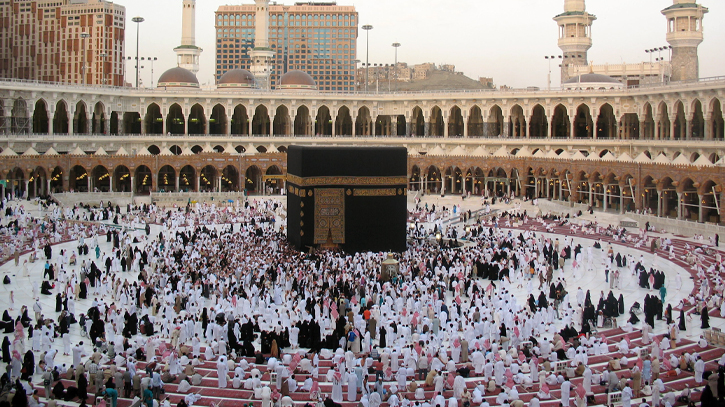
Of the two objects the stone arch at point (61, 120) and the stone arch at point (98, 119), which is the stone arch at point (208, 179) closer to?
the stone arch at point (98, 119)

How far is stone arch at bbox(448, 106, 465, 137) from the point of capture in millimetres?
50688

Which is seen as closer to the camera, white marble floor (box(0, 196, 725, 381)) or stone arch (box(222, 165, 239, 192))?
white marble floor (box(0, 196, 725, 381))

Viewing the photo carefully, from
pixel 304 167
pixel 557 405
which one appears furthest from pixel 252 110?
pixel 557 405

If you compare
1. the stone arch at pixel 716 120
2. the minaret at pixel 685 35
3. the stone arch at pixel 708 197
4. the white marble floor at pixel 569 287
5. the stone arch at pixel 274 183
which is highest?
the minaret at pixel 685 35

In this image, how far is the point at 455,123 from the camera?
50938mm

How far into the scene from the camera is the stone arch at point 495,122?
1879 inches

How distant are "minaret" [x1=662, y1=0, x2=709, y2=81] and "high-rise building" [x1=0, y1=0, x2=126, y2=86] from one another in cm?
8409

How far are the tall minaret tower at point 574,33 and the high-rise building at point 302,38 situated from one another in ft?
187

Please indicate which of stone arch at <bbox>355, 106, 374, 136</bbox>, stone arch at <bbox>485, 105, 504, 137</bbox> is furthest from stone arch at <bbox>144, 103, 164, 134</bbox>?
stone arch at <bbox>485, 105, 504, 137</bbox>

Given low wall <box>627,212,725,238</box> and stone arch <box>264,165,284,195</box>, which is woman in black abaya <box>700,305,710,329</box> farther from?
stone arch <box>264,165,284,195</box>

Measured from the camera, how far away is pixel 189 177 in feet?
147

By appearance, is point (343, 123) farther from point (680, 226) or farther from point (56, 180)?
point (680, 226)

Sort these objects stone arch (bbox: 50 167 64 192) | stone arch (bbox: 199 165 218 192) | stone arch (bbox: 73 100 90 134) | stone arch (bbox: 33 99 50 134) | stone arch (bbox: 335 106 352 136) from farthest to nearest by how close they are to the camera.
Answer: stone arch (bbox: 335 106 352 136)
stone arch (bbox: 73 100 90 134)
stone arch (bbox: 33 99 50 134)
stone arch (bbox: 199 165 218 192)
stone arch (bbox: 50 167 64 192)

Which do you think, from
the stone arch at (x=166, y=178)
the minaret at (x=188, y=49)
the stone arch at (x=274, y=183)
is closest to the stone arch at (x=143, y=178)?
the stone arch at (x=166, y=178)
